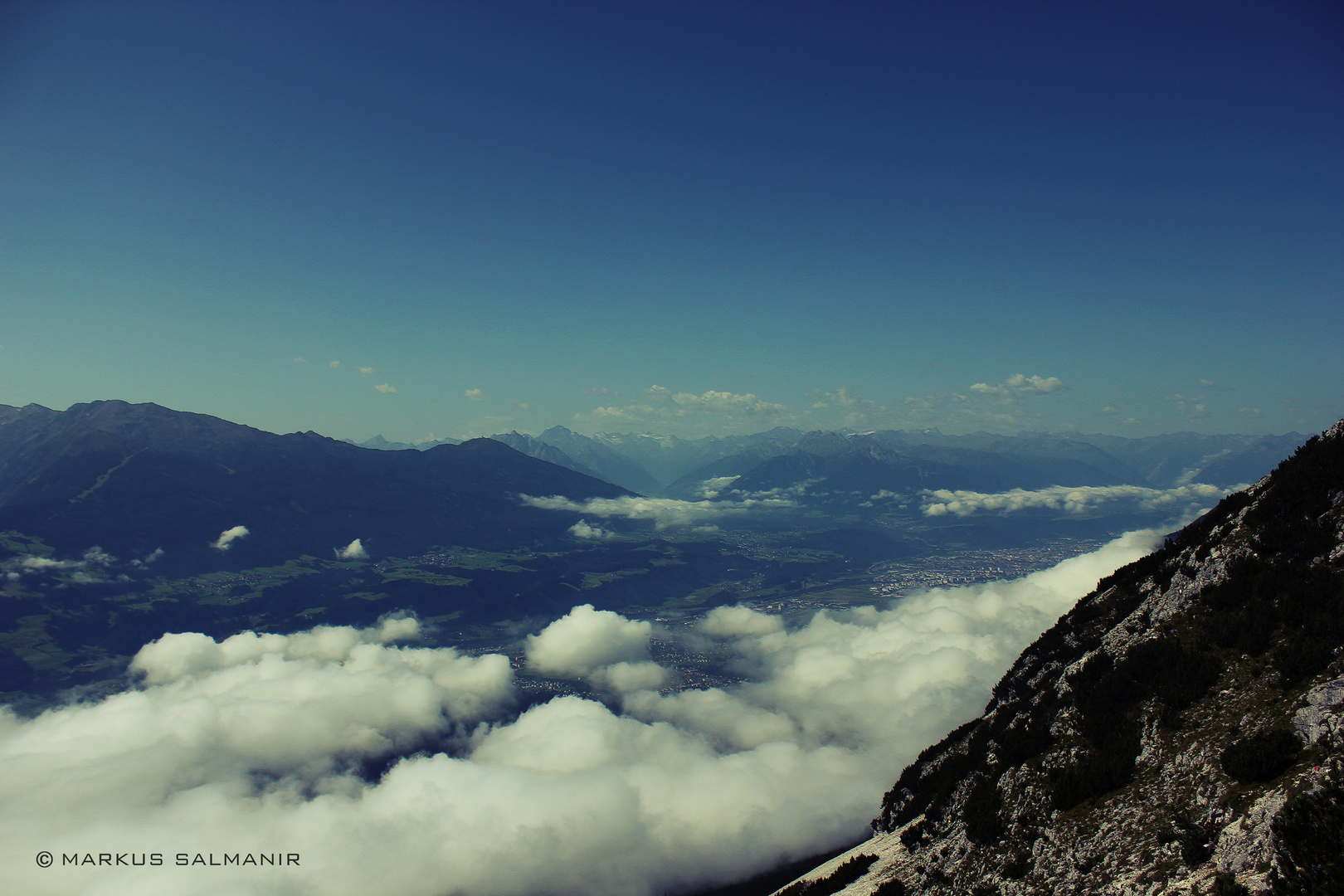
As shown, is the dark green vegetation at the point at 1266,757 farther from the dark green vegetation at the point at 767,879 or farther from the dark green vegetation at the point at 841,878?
the dark green vegetation at the point at 767,879

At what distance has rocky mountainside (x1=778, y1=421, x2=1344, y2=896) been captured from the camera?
68.9ft

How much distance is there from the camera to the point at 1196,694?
2967 centimetres

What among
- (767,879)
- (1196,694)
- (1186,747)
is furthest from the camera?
(767,879)

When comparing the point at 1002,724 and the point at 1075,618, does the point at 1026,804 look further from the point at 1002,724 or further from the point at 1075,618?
the point at 1075,618

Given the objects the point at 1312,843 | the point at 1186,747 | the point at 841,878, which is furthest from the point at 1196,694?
the point at 841,878

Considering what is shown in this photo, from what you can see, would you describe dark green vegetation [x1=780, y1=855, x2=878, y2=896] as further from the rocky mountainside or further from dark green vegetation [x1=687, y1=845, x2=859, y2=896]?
dark green vegetation [x1=687, y1=845, x2=859, y2=896]

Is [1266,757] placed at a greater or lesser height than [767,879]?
greater

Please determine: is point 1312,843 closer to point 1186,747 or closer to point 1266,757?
point 1266,757

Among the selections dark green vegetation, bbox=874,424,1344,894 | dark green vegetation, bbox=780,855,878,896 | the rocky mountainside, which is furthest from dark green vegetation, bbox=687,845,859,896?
dark green vegetation, bbox=874,424,1344,894

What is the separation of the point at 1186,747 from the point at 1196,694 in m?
4.09

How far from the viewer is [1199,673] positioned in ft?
99.8

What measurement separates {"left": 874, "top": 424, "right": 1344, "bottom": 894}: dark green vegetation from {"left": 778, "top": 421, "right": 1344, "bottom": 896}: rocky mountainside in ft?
0.33

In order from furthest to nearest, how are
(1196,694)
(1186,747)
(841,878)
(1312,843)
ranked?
(841,878), (1196,694), (1186,747), (1312,843)

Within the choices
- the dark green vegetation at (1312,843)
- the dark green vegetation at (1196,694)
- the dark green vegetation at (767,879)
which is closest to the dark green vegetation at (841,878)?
the dark green vegetation at (1196,694)
